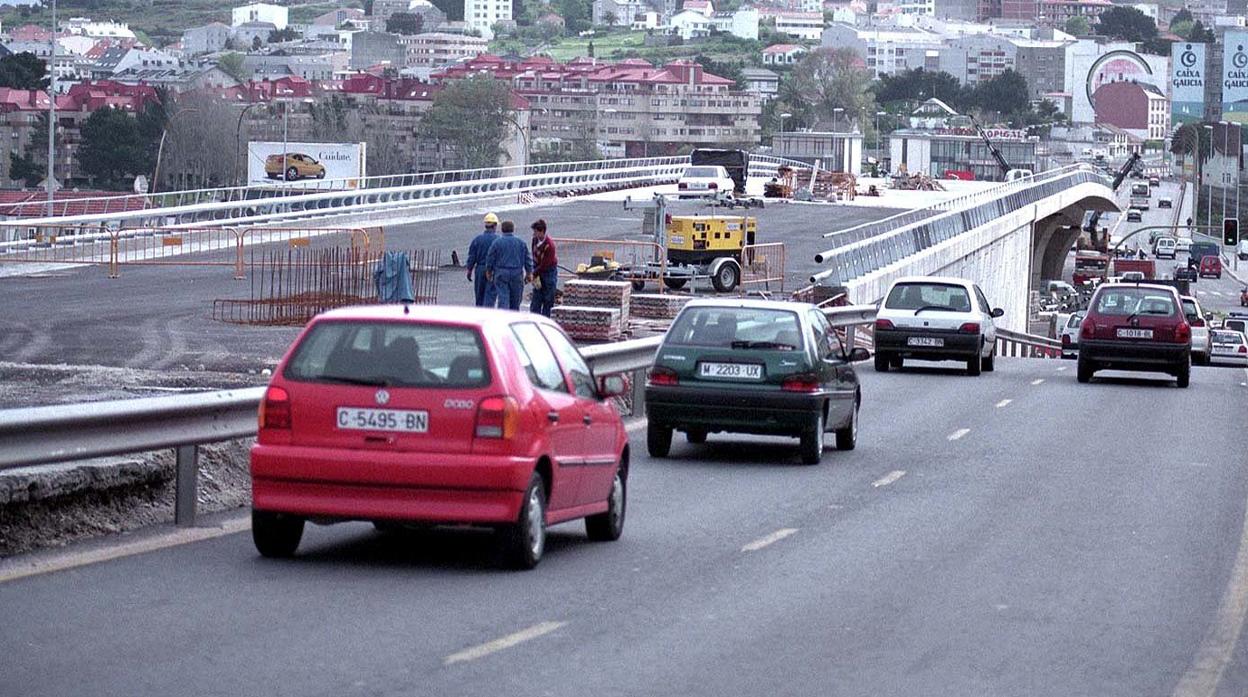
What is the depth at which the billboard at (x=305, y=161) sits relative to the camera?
10450 cm

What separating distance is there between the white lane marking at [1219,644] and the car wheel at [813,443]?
5.72 metres

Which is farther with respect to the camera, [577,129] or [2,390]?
[577,129]

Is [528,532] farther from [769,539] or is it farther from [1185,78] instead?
[1185,78]

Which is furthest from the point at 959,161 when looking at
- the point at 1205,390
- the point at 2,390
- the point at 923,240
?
the point at 2,390

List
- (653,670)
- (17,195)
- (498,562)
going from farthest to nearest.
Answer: (17,195) < (498,562) < (653,670)

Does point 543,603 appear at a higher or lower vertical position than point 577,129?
lower

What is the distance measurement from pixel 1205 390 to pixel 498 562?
21408mm

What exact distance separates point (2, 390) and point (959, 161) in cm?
17472

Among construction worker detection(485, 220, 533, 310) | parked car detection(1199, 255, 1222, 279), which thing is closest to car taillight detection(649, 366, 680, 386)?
construction worker detection(485, 220, 533, 310)

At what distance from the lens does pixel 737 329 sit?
18.0 metres

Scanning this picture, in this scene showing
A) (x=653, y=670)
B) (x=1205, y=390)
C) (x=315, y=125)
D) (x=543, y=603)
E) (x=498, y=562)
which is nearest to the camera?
(x=653, y=670)

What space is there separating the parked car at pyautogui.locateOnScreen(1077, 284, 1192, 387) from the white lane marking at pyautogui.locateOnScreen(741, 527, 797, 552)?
1740cm

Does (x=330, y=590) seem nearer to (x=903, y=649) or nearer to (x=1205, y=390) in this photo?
(x=903, y=649)

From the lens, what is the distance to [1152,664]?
9.06 meters
